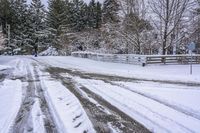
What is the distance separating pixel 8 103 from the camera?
31.0 feet

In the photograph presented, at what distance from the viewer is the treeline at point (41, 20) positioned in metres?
74.6

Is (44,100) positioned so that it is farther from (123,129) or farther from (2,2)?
(2,2)

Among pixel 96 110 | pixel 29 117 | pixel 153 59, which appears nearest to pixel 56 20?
pixel 153 59

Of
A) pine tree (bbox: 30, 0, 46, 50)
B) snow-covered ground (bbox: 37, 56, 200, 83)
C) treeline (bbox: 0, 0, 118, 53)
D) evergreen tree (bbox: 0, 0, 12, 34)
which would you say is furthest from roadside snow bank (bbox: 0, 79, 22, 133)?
evergreen tree (bbox: 0, 0, 12, 34)

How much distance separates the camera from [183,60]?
29.0 meters

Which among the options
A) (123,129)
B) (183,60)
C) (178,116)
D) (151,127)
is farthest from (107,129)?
(183,60)

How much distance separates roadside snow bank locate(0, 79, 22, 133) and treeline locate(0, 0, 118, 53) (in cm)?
6099

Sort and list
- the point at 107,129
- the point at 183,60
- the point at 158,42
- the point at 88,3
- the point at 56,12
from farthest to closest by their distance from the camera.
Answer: the point at 88,3 → the point at 56,12 → the point at 158,42 → the point at 183,60 → the point at 107,129

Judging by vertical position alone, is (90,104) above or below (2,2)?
below

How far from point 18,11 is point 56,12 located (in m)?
11.9

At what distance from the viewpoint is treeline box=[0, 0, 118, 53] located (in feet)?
245

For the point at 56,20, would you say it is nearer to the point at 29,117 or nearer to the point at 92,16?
the point at 92,16

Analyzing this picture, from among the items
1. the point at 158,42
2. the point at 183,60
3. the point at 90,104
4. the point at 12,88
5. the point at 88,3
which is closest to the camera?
the point at 90,104

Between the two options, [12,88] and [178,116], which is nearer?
[178,116]
